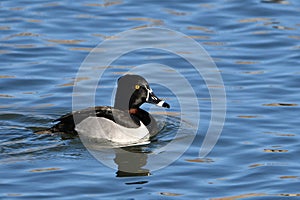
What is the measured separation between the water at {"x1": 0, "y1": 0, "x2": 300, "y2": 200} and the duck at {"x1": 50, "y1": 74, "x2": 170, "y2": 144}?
25 cm

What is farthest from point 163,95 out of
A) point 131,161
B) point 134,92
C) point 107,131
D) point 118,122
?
point 131,161

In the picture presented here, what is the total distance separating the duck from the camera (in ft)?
39.9

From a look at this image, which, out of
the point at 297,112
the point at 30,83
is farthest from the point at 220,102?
the point at 30,83

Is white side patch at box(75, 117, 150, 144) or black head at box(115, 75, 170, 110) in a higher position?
black head at box(115, 75, 170, 110)

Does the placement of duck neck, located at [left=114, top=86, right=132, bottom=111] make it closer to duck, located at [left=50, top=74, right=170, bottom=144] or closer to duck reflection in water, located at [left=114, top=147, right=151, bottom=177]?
duck, located at [left=50, top=74, right=170, bottom=144]

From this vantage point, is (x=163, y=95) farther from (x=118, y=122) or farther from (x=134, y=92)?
(x=118, y=122)

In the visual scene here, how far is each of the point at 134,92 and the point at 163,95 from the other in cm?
154

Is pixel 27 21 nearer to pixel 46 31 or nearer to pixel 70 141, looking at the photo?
pixel 46 31

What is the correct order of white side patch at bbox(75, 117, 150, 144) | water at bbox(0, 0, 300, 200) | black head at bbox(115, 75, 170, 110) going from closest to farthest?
water at bbox(0, 0, 300, 200), white side patch at bbox(75, 117, 150, 144), black head at bbox(115, 75, 170, 110)

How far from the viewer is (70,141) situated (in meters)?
12.0

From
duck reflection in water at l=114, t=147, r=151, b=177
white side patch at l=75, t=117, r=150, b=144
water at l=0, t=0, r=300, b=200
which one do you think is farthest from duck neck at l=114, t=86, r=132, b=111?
duck reflection in water at l=114, t=147, r=151, b=177

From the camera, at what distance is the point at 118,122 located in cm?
1230

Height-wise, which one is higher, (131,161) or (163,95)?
(163,95)

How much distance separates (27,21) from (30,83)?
3615 mm
